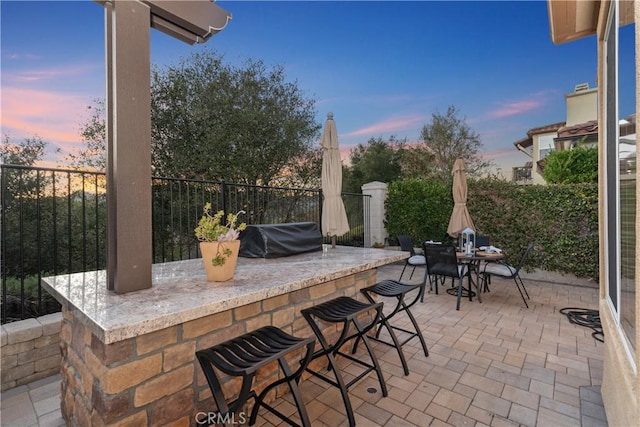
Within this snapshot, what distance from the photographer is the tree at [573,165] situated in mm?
6898

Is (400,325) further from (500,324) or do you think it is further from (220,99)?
(220,99)

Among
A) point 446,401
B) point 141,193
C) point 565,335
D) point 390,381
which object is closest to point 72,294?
point 141,193

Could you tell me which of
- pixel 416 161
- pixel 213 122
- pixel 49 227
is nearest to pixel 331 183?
pixel 49 227

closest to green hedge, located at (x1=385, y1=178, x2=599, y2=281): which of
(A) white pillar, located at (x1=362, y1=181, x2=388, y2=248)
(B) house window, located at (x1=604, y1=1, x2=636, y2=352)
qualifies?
(A) white pillar, located at (x1=362, y1=181, x2=388, y2=248)

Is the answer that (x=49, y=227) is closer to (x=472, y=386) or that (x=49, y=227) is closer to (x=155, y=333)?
(x=155, y=333)

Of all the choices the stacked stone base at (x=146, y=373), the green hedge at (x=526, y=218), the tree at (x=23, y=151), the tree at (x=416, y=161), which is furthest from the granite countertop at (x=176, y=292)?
the tree at (x=416, y=161)

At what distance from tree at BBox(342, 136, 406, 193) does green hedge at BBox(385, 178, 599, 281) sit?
5.18 metres

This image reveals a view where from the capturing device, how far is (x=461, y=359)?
9.18 feet

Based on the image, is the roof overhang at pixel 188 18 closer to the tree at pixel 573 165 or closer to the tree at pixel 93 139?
the tree at pixel 93 139

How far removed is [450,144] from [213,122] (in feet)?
31.0

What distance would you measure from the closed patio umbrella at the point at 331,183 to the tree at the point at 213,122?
149 inches

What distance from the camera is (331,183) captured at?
360cm

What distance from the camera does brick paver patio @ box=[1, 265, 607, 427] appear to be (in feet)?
6.52

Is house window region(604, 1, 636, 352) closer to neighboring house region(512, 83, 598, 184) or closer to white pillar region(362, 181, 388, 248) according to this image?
white pillar region(362, 181, 388, 248)
